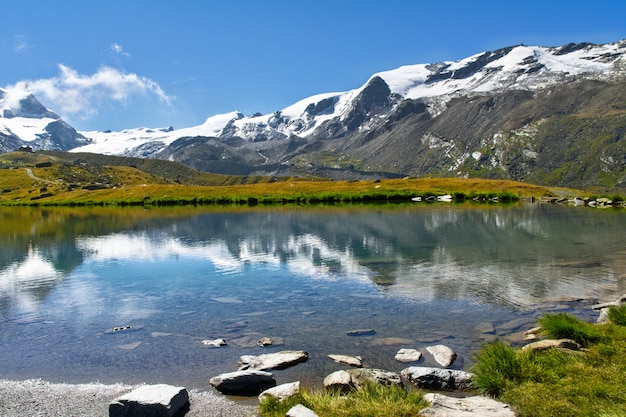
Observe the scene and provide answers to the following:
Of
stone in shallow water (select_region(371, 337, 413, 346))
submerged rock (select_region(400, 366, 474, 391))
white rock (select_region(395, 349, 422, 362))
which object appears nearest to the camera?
submerged rock (select_region(400, 366, 474, 391))

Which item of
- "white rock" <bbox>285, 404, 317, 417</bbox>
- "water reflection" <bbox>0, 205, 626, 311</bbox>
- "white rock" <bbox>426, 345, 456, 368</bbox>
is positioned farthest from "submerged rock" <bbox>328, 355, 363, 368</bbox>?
"water reflection" <bbox>0, 205, 626, 311</bbox>

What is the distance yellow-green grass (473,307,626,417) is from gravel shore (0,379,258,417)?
25.5 feet

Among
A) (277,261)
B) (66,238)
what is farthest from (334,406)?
(66,238)

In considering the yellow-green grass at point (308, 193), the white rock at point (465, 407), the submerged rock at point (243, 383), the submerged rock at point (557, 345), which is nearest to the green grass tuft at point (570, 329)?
the submerged rock at point (557, 345)

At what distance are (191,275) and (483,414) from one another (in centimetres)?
2965

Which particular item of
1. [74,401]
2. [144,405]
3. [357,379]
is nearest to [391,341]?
[357,379]

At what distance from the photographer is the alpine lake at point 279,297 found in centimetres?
1986

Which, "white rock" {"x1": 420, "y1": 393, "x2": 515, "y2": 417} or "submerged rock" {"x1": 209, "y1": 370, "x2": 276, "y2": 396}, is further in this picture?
Answer: "submerged rock" {"x1": 209, "y1": 370, "x2": 276, "y2": 396}

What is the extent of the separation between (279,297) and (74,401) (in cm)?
1579

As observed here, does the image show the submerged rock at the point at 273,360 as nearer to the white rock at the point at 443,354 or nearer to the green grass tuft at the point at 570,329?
the white rock at the point at 443,354

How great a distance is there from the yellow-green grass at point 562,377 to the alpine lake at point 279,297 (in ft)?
10.0

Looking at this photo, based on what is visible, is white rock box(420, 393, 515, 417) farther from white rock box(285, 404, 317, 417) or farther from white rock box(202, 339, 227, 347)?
white rock box(202, 339, 227, 347)

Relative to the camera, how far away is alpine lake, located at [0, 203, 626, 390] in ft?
65.2

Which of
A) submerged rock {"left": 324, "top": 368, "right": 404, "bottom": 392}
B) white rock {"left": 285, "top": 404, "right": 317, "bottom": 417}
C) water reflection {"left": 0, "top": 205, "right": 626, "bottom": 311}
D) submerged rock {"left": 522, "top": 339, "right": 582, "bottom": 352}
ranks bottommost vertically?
water reflection {"left": 0, "top": 205, "right": 626, "bottom": 311}
